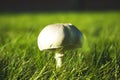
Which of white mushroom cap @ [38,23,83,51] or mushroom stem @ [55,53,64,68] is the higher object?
white mushroom cap @ [38,23,83,51]

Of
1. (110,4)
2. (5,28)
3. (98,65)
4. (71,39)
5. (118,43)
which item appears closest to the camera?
(71,39)

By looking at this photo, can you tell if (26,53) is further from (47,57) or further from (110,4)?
(110,4)

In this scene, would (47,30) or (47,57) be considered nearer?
(47,30)

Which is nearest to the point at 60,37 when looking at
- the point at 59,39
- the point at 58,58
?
the point at 59,39

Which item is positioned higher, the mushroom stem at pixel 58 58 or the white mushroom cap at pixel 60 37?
the white mushroom cap at pixel 60 37

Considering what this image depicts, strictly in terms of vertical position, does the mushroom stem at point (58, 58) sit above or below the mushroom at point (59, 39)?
below

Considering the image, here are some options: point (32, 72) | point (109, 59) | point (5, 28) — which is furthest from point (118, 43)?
point (5, 28)
